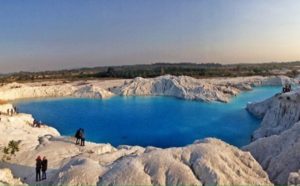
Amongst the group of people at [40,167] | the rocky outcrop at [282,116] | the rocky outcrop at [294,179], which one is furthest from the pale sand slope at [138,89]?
the rocky outcrop at [294,179]

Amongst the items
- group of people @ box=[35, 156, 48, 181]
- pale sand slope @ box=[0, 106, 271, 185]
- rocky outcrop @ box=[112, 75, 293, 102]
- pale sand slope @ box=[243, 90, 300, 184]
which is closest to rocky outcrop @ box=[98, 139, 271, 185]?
pale sand slope @ box=[0, 106, 271, 185]

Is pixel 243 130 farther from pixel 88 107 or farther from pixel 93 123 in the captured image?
pixel 88 107

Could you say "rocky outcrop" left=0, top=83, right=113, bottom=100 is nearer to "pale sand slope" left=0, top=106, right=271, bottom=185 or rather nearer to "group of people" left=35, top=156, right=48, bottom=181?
"group of people" left=35, top=156, right=48, bottom=181

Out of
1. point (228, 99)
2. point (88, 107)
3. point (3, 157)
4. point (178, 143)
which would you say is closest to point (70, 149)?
point (3, 157)

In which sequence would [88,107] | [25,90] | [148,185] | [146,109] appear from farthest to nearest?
[25,90], [88,107], [146,109], [148,185]

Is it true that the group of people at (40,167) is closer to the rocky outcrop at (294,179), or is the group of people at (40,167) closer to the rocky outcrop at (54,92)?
the rocky outcrop at (294,179)

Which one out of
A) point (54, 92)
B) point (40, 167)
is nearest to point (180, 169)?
point (40, 167)
